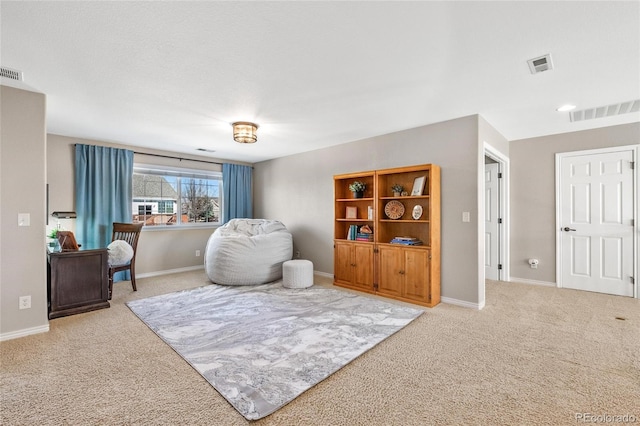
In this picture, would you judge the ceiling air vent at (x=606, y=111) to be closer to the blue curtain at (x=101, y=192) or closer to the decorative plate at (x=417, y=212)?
the decorative plate at (x=417, y=212)

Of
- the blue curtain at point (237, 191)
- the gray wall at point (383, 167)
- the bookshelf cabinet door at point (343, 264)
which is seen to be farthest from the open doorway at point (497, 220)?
the blue curtain at point (237, 191)

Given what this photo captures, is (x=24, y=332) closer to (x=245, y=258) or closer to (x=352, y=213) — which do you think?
(x=245, y=258)

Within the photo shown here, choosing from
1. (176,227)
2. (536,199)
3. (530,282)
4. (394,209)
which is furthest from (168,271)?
(536,199)

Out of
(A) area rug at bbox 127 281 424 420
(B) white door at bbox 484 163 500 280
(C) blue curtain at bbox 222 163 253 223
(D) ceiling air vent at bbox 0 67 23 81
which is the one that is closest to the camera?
(A) area rug at bbox 127 281 424 420

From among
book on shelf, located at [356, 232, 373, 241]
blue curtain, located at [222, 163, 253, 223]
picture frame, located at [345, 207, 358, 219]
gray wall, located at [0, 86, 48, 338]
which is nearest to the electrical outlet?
gray wall, located at [0, 86, 48, 338]

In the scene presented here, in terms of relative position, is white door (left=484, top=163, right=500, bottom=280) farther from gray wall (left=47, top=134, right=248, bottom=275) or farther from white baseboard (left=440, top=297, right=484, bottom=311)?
gray wall (left=47, top=134, right=248, bottom=275)

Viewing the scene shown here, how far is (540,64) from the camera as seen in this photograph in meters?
2.27

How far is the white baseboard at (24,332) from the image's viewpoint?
2.64 meters

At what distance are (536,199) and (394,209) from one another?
93.4 inches

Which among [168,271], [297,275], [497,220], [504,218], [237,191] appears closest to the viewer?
[297,275]

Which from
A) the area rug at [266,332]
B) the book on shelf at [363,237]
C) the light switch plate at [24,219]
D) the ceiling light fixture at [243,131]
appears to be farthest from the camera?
the book on shelf at [363,237]

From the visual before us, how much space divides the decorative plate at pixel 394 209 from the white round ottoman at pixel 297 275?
4.79 ft

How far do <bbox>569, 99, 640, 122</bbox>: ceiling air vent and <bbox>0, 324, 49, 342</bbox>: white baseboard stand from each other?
20.4ft

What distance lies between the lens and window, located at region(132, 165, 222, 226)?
530cm
